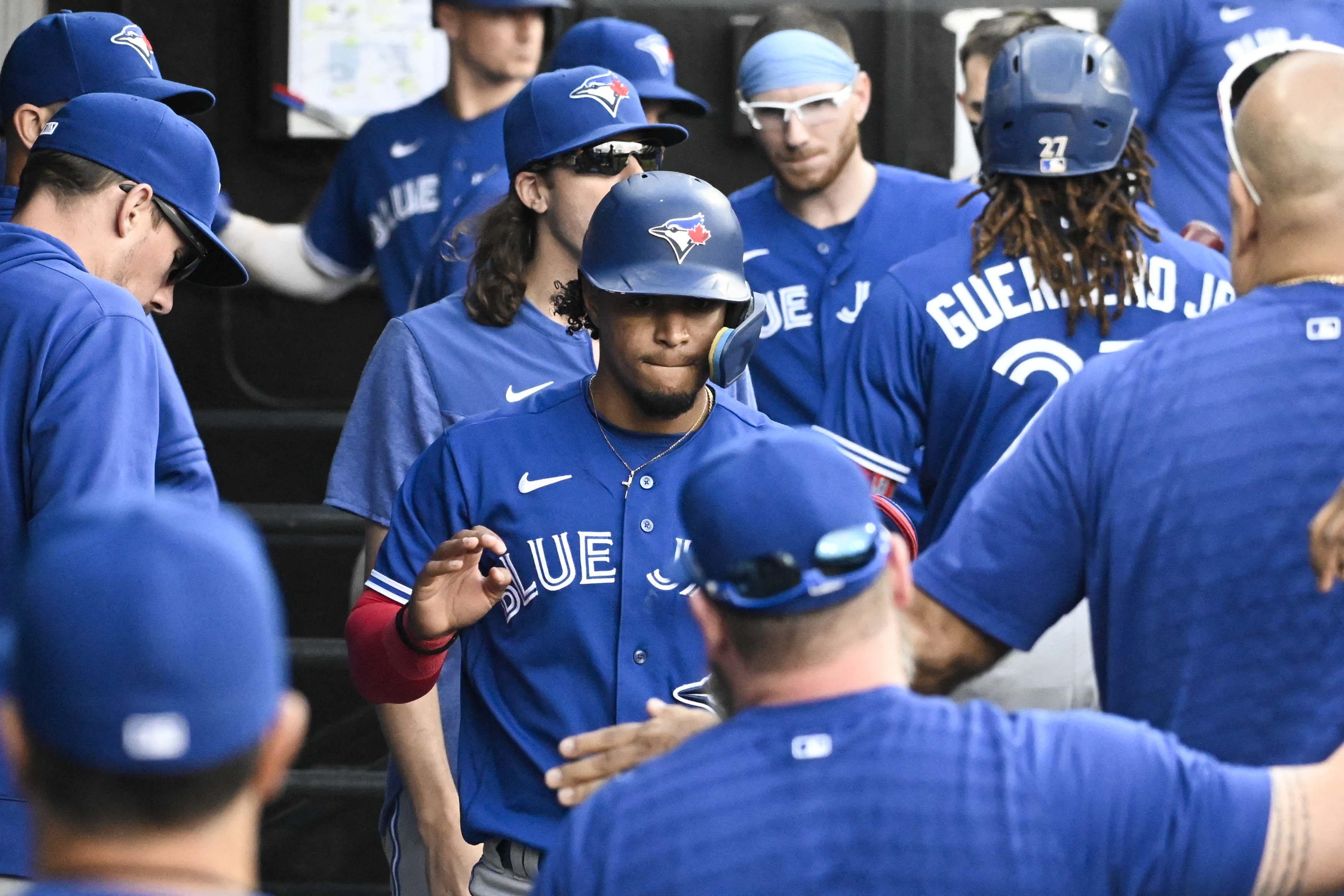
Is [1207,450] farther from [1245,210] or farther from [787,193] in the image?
[787,193]

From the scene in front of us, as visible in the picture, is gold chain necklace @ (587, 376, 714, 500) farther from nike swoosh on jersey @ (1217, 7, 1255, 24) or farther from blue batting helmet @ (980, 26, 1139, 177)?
nike swoosh on jersey @ (1217, 7, 1255, 24)

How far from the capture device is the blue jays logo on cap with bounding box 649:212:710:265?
3.07 metres

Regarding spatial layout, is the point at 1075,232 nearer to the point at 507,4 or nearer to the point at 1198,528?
the point at 1198,528

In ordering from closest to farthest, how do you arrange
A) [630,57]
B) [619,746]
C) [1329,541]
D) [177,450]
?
[1329,541] → [619,746] → [177,450] → [630,57]

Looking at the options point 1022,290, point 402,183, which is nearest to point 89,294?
point 1022,290

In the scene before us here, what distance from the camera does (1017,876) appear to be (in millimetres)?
1825

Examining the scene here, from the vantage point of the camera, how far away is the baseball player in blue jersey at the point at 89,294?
2.92 metres

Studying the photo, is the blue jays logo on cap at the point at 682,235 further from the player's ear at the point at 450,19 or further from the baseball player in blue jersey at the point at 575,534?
the player's ear at the point at 450,19

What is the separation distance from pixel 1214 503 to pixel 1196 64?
2808 mm

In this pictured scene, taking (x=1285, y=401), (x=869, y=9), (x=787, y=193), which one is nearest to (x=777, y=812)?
(x=1285, y=401)

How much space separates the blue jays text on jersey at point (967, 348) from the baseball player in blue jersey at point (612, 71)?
141cm

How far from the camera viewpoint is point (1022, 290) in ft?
11.9

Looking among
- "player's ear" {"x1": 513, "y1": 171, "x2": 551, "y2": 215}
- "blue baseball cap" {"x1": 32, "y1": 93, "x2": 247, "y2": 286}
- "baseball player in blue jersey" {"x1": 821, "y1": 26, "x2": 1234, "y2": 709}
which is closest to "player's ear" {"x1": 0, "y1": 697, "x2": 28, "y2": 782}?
"blue baseball cap" {"x1": 32, "y1": 93, "x2": 247, "y2": 286}

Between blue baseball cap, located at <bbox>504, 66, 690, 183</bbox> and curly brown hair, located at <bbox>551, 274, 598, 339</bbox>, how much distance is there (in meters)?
0.41
